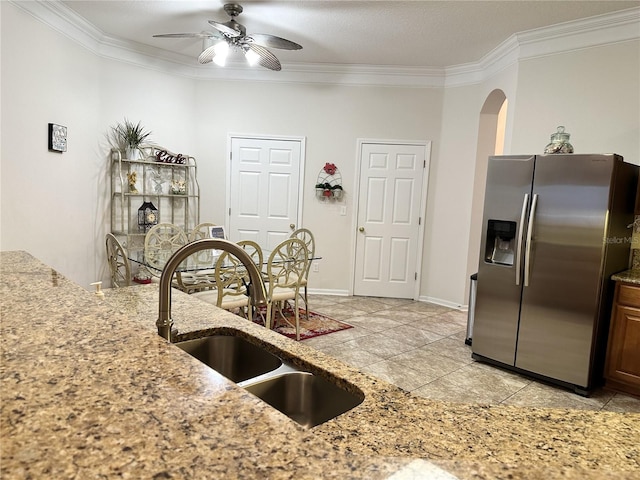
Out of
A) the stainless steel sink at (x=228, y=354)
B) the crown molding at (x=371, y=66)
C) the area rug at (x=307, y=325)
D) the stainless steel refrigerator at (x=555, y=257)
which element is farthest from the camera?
the area rug at (x=307, y=325)

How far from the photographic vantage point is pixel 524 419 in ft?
2.79

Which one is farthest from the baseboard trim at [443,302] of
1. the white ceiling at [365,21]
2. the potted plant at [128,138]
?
the potted plant at [128,138]

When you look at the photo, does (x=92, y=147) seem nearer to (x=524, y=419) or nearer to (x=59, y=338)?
(x=59, y=338)

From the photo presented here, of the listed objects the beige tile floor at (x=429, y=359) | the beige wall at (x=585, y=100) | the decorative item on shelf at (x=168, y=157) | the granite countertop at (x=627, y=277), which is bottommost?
the beige tile floor at (x=429, y=359)

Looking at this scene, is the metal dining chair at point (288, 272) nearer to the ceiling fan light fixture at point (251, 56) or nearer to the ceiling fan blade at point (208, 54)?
the ceiling fan light fixture at point (251, 56)

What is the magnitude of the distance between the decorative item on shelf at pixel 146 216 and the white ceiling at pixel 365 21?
6.02 feet

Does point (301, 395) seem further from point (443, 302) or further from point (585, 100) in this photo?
point (443, 302)

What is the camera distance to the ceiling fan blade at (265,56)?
366 centimetres

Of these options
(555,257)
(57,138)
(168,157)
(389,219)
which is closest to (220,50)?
(57,138)

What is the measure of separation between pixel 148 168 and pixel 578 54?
4.56m

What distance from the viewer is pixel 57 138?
3.81m

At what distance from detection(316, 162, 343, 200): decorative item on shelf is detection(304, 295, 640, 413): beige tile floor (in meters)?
1.39

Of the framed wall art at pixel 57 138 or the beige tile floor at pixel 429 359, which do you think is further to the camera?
the framed wall art at pixel 57 138

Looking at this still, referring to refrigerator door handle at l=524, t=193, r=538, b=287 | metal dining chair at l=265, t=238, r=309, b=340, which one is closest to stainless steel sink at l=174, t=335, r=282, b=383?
metal dining chair at l=265, t=238, r=309, b=340
